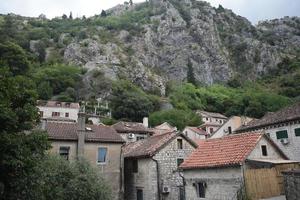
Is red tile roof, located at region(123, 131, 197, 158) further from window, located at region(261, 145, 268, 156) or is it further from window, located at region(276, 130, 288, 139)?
window, located at region(261, 145, 268, 156)

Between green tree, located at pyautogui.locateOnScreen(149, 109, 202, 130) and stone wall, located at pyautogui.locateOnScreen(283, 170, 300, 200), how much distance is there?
57.3 meters

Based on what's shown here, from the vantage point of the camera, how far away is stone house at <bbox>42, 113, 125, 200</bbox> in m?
27.8

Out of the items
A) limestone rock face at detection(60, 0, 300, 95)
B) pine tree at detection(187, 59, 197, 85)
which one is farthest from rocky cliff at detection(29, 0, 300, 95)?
pine tree at detection(187, 59, 197, 85)

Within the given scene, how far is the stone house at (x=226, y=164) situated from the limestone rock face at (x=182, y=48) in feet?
231

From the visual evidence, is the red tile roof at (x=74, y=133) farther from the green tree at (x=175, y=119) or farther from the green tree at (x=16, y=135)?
the green tree at (x=175, y=119)

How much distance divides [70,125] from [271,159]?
1833 centimetres

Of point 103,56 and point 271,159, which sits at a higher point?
point 103,56

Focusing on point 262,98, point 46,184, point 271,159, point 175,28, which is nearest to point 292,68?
Result: point 262,98

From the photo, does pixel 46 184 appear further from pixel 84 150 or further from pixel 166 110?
pixel 166 110

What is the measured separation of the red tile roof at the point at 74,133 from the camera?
28.1 meters

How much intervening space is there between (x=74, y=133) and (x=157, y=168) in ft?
26.7

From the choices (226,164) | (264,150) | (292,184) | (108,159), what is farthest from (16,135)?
(264,150)

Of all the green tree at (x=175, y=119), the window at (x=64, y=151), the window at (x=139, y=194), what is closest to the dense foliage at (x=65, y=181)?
the window at (x=64, y=151)

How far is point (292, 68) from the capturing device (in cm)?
12350
